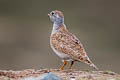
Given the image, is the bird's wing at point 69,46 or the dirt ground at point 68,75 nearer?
the dirt ground at point 68,75

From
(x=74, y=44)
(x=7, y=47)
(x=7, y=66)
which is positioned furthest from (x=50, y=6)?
(x=74, y=44)

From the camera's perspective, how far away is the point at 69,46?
1650 centimetres

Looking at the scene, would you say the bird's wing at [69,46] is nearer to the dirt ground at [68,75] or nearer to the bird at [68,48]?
the bird at [68,48]

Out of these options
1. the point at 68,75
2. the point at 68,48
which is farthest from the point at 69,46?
the point at 68,75

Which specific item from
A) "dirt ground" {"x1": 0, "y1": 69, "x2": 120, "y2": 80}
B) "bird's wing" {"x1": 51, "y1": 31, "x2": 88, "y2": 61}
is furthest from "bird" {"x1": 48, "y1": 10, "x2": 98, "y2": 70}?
"dirt ground" {"x1": 0, "y1": 69, "x2": 120, "y2": 80}

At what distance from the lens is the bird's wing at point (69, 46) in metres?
16.3

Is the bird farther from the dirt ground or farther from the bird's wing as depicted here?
the dirt ground

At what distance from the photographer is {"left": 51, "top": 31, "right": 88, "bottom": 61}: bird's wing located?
1633cm

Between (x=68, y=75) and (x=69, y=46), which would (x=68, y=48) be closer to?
(x=69, y=46)

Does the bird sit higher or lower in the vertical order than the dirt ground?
higher

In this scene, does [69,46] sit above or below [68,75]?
above

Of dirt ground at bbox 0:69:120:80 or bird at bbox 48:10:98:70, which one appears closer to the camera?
dirt ground at bbox 0:69:120:80

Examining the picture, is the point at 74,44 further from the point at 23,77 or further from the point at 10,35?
the point at 10,35

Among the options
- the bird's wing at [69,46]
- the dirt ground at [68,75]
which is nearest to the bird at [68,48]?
the bird's wing at [69,46]
